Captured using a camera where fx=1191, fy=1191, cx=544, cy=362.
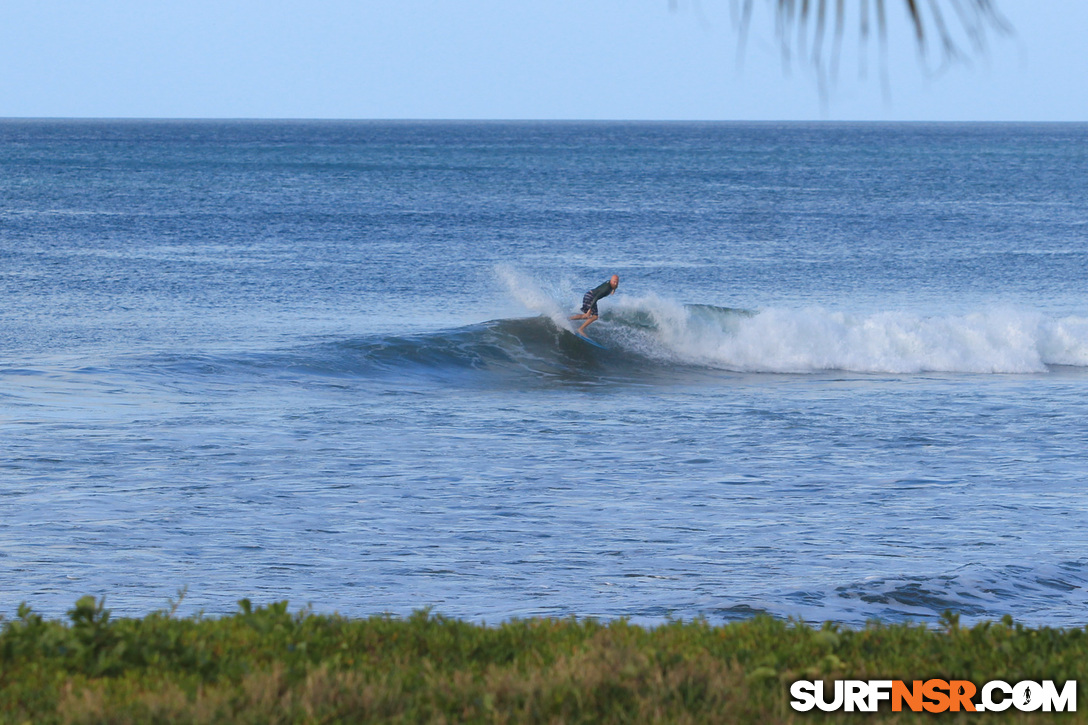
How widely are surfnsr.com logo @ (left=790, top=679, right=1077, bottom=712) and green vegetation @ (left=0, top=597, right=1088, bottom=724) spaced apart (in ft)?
0.20

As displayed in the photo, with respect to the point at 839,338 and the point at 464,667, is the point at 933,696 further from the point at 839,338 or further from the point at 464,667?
the point at 839,338

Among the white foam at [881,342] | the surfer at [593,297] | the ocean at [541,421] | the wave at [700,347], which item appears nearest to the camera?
the ocean at [541,421]

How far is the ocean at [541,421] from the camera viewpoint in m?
9.32

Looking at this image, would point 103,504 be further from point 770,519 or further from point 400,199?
point 400,199

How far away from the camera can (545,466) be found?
542 inches

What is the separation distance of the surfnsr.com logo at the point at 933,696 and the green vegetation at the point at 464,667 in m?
0.06

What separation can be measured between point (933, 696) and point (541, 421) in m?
13.0

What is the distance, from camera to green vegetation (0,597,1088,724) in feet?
13.7

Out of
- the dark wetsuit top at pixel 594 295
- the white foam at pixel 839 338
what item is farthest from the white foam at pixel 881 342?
the dark wetsuit top at pixel 594 295

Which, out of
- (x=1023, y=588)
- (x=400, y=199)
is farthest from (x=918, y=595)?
(x=400, y=199)

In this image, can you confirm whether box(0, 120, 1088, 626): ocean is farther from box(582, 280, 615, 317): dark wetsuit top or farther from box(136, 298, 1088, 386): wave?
box(582, 280, 615, 317): dark wetsuit top

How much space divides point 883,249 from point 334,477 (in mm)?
35913

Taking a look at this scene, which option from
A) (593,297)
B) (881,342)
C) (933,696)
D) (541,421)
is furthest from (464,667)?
(881,342)

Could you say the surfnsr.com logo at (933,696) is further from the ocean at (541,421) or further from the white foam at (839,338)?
the white foam at (839,338)
